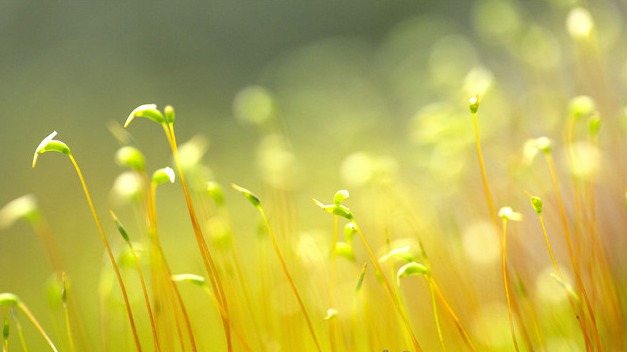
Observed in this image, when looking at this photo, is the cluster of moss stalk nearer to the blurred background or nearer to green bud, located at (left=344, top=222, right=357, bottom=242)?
green bud, located at (left=344, top=222, right=357, bottom=242)

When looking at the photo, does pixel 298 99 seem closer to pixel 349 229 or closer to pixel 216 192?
pixel 216 192

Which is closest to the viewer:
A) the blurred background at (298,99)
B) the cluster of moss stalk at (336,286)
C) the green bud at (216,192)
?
the cluster of moss stalk at (336,286)

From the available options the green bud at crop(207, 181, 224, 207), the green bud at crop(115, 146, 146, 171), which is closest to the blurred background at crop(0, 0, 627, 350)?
the green bud at crop(207, 181, 224, 207)

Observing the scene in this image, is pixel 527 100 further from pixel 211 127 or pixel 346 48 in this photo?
pixel 346 48

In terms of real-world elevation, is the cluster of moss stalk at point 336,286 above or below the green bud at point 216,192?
below

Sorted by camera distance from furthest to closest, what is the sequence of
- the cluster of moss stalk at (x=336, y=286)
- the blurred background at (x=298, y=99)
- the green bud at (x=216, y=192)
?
the blurred background at (x=298, y=99)
the green bud at (x=216, y=192)
the cluster of moss stalk at (x=336, y=286)

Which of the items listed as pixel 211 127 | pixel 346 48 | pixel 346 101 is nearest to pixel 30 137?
pixel 211 127

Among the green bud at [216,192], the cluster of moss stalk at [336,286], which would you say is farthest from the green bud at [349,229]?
the green bud at [216,192]

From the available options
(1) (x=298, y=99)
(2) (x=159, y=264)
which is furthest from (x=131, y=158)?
(1) (x=298, y=99)

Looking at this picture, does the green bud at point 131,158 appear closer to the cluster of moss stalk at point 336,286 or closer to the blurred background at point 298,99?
the cluster of moss stalk at point 336,286
